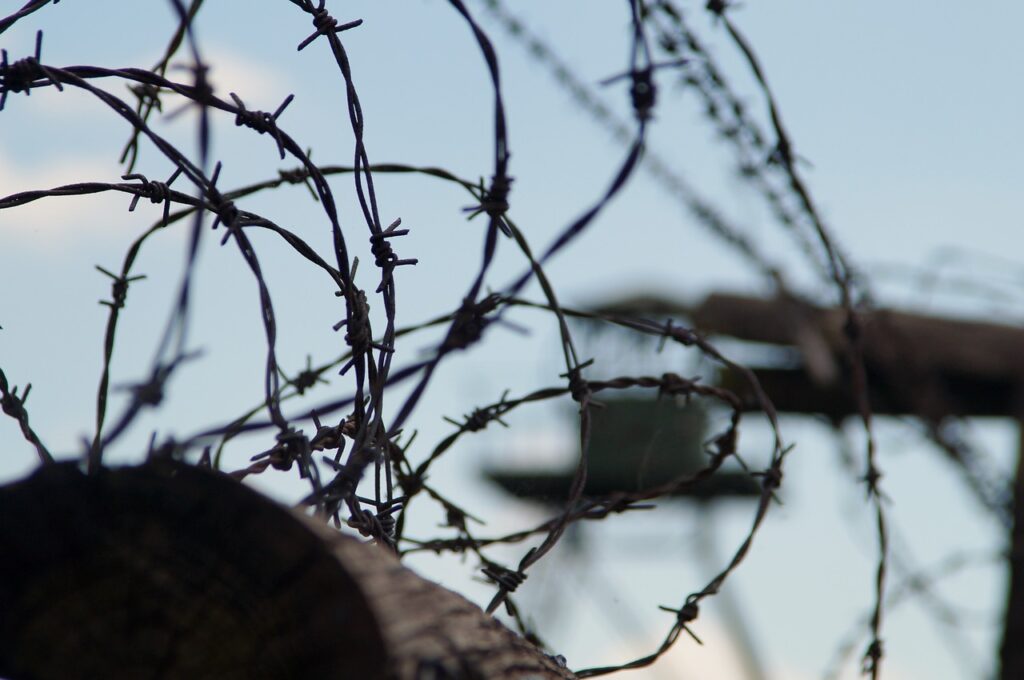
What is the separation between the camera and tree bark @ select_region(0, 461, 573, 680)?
807mm

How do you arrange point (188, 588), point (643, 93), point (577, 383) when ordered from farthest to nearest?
point (577, 383) → point (643, 93) → point (188, 588)

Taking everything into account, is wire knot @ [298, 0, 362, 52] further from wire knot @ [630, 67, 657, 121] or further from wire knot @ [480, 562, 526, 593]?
wire knot @ [480, 562, 526, 593]

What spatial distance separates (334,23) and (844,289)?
2.84 ft

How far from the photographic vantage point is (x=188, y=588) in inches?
34.4

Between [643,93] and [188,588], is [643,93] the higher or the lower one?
the higher one

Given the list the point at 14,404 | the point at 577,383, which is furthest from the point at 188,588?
the point at 577,383

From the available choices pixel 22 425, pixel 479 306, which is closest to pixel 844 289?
pixel 479 306

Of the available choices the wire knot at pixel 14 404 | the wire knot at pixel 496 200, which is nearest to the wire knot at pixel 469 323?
the wire knot at pixel 496 200

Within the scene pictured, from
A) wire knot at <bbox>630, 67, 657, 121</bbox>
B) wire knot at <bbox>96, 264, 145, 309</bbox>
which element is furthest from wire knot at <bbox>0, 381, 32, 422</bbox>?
wire knot at <bbox>630, 67, 657, 121</bbox>

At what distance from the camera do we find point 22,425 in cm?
112

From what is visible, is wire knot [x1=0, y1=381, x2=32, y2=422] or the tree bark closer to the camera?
the tree bark

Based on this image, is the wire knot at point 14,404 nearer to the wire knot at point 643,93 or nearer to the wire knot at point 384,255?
the wire knot at point 384,255

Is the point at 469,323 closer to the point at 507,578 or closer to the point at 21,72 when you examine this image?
the point at 507,578

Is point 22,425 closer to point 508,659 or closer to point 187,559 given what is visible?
point 187,559
